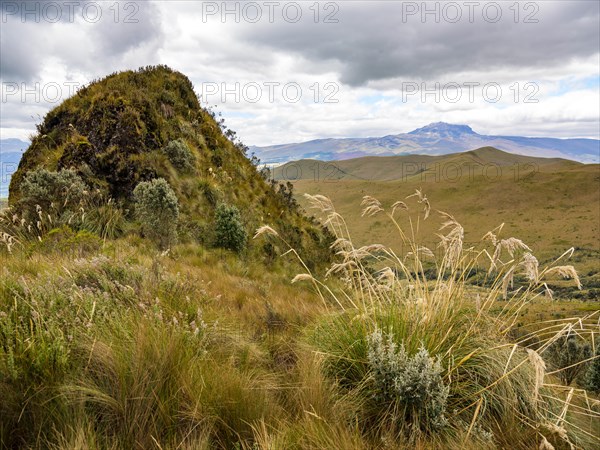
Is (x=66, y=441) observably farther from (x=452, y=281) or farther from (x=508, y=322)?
(x=508, y=322)

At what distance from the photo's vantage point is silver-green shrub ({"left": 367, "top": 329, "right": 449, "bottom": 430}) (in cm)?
270

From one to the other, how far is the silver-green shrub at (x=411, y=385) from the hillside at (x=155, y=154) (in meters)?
9.02

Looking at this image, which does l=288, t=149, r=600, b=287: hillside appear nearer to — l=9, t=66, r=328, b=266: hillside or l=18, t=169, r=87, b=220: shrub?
l=9, t=66, r=328, b=266: hillside

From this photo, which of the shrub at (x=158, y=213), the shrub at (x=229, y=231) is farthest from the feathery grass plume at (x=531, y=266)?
the shrub at (x=229, y=231)

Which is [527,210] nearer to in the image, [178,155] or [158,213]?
[178,155]

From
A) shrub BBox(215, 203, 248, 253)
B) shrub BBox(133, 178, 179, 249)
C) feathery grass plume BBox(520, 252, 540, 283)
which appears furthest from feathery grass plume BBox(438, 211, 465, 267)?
shrub BBox(215, 203, 248, 253)

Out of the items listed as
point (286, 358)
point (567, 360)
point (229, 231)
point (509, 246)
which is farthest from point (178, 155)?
point (567, 360)

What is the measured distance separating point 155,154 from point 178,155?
0.82 m

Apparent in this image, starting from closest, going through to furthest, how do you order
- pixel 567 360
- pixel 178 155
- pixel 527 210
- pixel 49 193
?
pixel 49 193 < pixel 178 155 < pixel 567 360 < pixel 527 210

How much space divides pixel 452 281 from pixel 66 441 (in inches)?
121

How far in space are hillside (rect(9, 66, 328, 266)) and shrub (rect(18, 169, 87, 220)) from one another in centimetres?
111

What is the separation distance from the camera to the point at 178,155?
13320 mm

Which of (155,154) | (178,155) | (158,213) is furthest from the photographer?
(178,155)

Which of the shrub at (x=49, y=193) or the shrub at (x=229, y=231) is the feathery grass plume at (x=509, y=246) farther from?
the shrub at (x=229, y=231)
